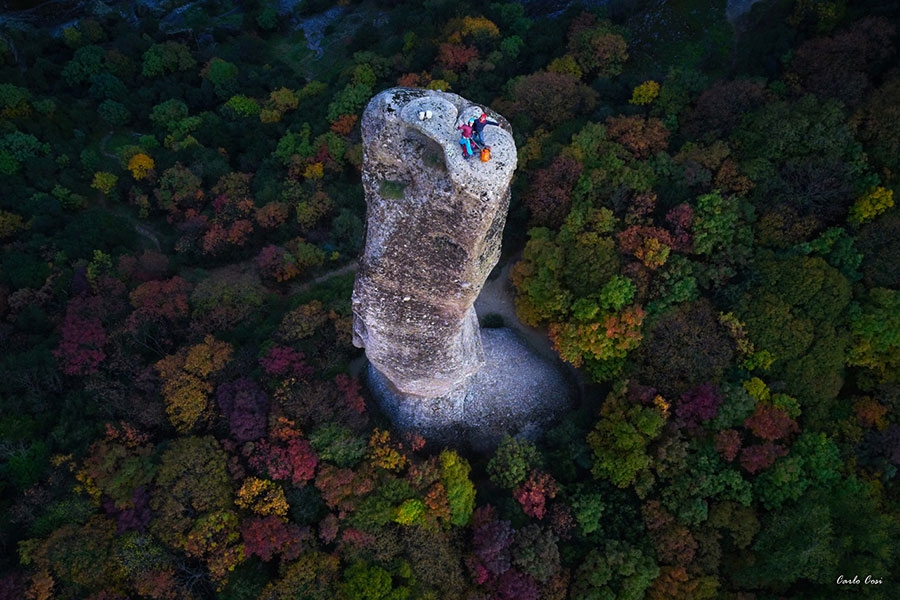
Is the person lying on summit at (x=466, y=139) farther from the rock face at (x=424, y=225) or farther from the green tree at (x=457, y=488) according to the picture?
the green tree at (x=457, y=488)

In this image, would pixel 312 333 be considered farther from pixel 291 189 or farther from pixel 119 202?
pixel 119 202

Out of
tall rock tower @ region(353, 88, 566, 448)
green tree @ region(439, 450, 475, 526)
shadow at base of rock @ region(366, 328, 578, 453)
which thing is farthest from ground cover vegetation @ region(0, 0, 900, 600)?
tall rock tower @ region(353, 88, 566, 448)

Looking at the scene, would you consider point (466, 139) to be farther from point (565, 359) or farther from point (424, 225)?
point (565, 359)

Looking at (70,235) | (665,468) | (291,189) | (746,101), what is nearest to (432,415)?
(665,468)

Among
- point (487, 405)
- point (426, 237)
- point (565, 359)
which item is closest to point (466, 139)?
point (426, 237)

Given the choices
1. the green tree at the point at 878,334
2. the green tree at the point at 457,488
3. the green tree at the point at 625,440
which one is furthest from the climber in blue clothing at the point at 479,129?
the green tree at the point at 878,334

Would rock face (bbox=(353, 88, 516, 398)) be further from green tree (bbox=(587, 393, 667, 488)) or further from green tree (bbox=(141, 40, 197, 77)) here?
green tree (bbox=(141, 40, 197, 77))
